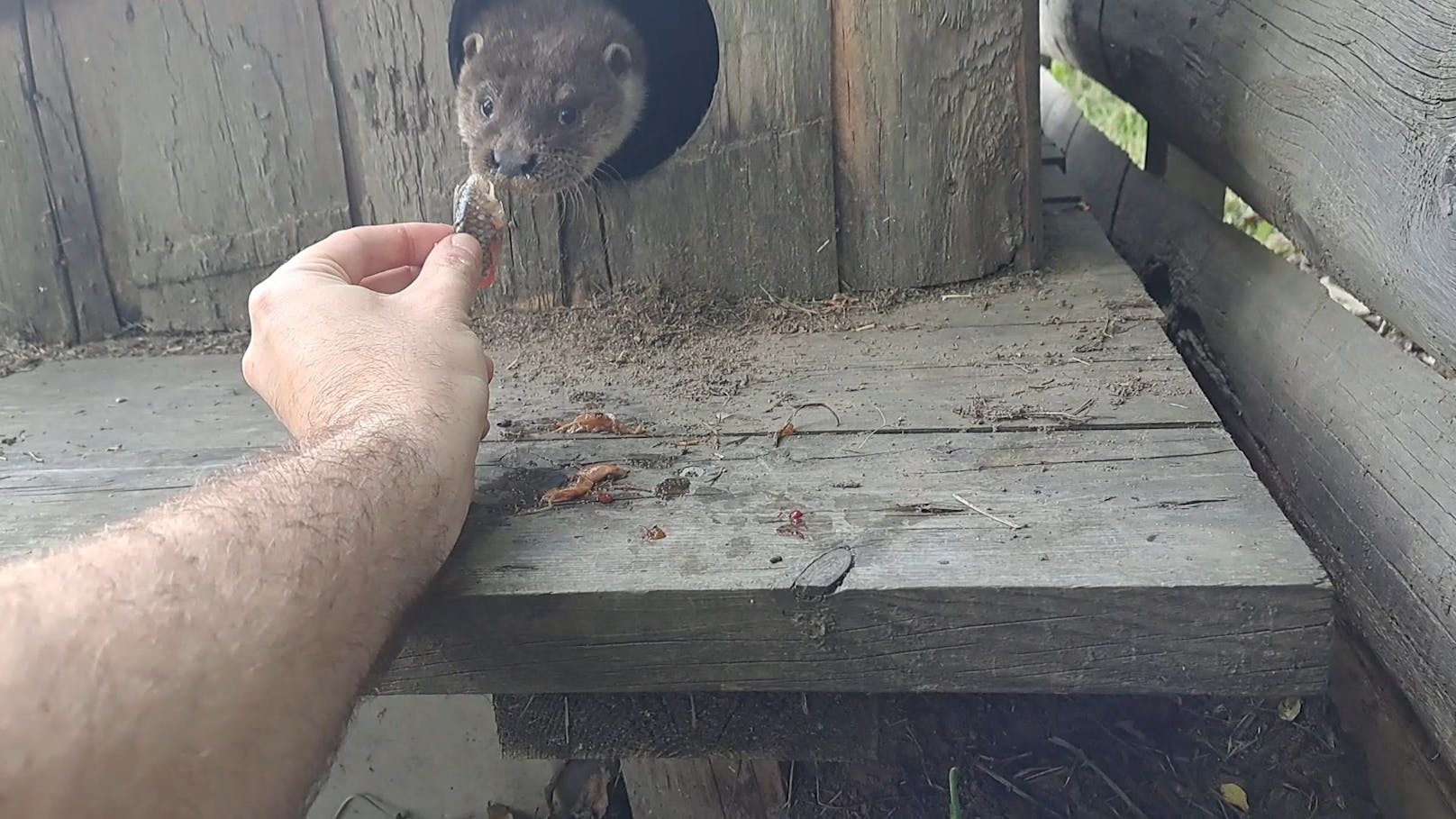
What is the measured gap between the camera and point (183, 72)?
8.40ft

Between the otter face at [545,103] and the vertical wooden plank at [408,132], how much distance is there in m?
0.07

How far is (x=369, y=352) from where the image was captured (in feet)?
4.85

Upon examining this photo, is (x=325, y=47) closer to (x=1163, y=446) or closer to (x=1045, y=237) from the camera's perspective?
(x=1045, y=237)

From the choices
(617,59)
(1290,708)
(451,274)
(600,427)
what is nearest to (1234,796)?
(1290,708)

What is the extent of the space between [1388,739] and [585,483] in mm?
1591

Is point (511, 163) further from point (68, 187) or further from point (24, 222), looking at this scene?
point (24, 222)

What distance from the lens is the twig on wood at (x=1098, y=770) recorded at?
7.00ft

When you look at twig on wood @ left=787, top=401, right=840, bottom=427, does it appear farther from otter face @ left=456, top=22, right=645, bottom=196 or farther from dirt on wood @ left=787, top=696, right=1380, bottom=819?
otter face @ left=456, top=22, right=645, bottom=196

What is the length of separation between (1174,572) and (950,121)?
1490 millimetres

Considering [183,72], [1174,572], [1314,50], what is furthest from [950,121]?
[183,72]

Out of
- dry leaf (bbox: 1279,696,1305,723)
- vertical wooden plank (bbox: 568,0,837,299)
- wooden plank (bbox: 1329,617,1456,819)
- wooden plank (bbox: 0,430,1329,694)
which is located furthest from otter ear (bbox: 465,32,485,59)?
dry leaf (bbox: 1279,696,1305,723)

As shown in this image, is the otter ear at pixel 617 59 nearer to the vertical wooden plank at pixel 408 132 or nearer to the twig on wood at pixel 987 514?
the vertical wooden plank at pixel 408 132

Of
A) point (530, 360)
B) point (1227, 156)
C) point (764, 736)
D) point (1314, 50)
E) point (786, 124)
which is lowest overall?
point (764, 736)

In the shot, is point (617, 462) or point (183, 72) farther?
point (183, 72)
